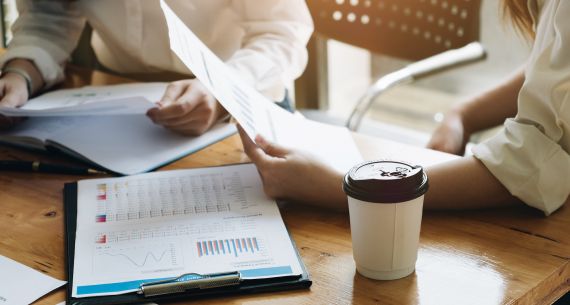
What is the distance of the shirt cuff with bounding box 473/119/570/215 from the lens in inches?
39.9

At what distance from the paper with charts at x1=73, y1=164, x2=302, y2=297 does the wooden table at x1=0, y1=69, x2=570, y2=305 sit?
0.11ft

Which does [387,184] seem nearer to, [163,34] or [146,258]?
[146,258]

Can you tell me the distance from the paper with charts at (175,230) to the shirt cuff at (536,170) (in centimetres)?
32

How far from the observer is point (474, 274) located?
0.89 meters

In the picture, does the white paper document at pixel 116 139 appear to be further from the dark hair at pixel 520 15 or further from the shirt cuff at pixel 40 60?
the dark hair at pixel 520 15

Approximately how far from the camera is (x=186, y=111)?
1330 mm

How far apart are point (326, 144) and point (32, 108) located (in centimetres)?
54

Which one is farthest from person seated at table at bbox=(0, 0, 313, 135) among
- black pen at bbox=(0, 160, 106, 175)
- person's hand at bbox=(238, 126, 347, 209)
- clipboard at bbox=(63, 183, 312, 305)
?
clipboard at bbox=(63, 183, 312, 305)

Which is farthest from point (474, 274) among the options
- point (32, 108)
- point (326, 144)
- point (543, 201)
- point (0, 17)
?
point (0, 17)

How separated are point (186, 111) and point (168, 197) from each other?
0.82 feet

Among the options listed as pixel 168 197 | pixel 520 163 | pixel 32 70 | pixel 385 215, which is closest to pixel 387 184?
pixel 385 215

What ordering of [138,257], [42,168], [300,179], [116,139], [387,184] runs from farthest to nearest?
1. [116,139]
2. [42,168]
3. [300,179]
4. [138,257]
5. [387,184]

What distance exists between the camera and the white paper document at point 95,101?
128 centimetres

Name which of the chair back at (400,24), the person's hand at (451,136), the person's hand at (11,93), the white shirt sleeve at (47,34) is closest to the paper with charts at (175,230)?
the person's hand at (11,93)
